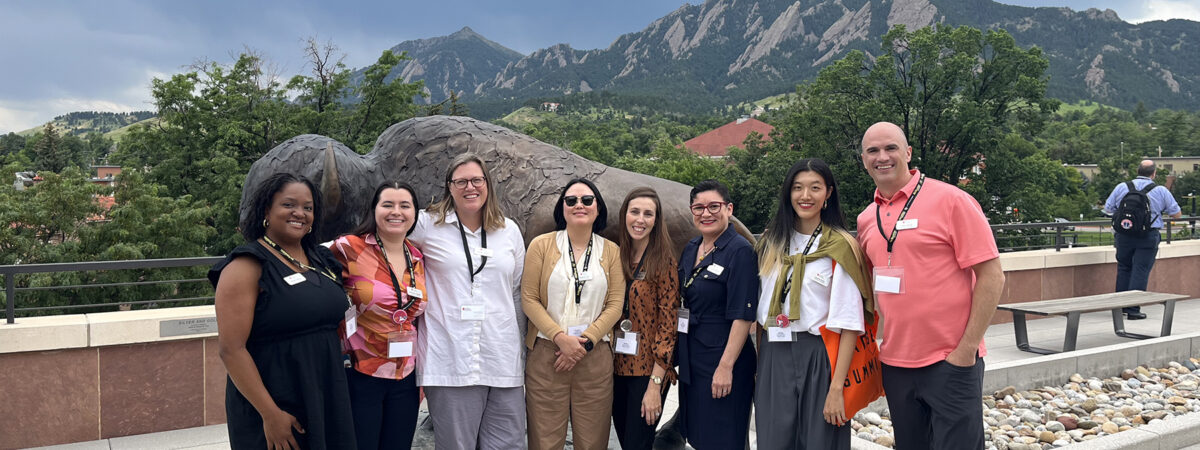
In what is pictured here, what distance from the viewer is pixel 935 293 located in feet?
9.39

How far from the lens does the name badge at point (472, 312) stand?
3.10 m

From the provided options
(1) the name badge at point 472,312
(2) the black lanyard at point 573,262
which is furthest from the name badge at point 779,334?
(1) the name badge at point 472,312

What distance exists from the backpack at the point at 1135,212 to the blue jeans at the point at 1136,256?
0.15m

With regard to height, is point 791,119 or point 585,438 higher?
point 791,119

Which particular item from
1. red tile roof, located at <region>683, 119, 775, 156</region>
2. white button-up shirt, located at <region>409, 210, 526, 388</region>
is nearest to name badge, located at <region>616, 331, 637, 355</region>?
white button-up shirt, located at <region>409, 210, 526, 388</region>

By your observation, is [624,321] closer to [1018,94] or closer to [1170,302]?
[1170,302]

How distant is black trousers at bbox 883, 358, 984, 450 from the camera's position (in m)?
2.86

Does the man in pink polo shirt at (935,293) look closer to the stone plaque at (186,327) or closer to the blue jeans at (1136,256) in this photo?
the stone plaque at (186,327)

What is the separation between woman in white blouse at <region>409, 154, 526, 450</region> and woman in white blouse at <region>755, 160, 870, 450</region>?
3.55 feet

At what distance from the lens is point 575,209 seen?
3266 mm

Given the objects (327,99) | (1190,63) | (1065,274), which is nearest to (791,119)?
(327,99)

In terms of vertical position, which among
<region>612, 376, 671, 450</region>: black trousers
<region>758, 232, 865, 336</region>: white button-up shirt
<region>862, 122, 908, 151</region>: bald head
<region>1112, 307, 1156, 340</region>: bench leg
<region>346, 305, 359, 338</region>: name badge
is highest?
<region>862, 122, 908, 151</region>: bald head

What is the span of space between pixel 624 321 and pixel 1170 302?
7.51m

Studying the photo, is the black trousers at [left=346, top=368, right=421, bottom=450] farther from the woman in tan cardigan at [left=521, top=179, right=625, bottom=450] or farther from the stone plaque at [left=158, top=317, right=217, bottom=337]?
the stone plaque at [left=158, top=317, right=217, bottom=337]
